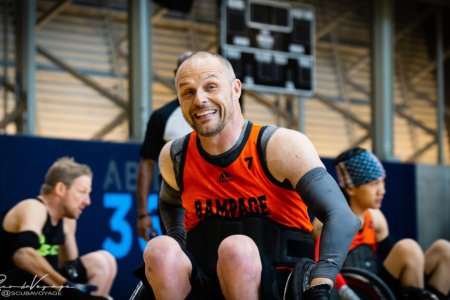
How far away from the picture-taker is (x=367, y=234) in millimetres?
5102

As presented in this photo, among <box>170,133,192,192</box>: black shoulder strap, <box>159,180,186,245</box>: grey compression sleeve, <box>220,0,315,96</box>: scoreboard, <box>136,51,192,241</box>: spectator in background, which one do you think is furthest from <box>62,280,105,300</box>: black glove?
<box>220,0,315,96</box>: scoreboard

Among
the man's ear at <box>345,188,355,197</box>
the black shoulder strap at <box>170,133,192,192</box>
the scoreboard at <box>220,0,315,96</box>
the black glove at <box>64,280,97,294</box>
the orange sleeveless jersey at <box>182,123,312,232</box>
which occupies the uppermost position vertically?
the scoreboard at <box>220,0,315,96</box>

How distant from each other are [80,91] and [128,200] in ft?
17.4

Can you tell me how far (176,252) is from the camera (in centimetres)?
269

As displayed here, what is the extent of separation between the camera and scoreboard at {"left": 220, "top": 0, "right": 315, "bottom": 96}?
7.93m

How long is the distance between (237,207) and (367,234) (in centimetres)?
238

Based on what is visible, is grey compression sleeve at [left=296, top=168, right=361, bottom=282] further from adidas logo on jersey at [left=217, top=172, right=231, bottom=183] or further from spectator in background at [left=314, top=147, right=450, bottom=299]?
spectator in background at [left=314, top=147, right=450, bottom=299]

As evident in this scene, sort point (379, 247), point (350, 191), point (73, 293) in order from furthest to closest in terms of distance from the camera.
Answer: point (379, 247), point (350, 191), point (73, 293)

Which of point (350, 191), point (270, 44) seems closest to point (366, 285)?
point (350, 191)

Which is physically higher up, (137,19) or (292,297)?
(137,19)

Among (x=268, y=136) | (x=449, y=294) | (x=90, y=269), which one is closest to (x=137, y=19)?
(x=90, y=269)

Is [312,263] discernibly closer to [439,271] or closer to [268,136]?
[268,136]

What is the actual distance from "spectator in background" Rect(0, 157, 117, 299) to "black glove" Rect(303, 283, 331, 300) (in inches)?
77.2

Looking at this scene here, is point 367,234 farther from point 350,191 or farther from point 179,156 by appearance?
point 179,156
